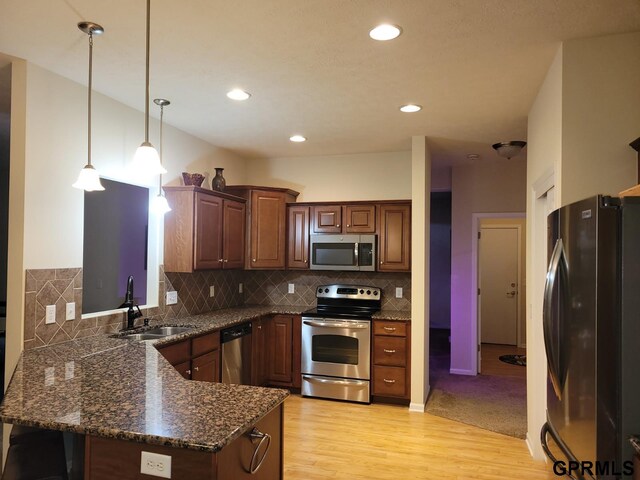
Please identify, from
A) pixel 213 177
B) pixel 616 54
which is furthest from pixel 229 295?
pixel 616 54

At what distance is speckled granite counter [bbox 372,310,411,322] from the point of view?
4.50 m

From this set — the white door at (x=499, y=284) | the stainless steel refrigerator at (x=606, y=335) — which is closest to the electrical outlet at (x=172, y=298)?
the stainless steel refrigerator at (x=606, y=335)

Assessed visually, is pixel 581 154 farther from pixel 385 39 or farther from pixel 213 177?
pixel 213 177

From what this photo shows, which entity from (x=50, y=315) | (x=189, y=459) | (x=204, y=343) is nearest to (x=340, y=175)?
(x=204, y=343)

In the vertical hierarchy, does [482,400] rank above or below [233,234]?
below

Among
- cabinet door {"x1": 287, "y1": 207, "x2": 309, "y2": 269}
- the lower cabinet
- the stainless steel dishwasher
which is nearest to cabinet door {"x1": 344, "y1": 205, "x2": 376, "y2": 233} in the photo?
cabinet door {"x1": 287, "y1": 207, "x2": 309, "y2": 269}

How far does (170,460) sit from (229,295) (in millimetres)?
3774

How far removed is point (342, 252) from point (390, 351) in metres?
1.17

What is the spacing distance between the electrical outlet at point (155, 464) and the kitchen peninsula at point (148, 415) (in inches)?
0.6

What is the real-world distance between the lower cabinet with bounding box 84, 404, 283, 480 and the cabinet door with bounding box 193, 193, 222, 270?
8.36ft

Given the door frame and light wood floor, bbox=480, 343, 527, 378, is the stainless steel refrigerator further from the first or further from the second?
light wood floor, bbox=480, 343, 527, 378

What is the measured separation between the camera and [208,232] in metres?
4.23

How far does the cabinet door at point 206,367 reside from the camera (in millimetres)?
3508

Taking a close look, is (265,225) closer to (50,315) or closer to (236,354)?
(236,354)
